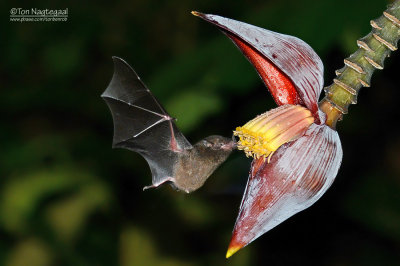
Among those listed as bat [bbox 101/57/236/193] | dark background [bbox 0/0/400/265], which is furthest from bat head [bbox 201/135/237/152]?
dark background [bbox 0/0/400/265]

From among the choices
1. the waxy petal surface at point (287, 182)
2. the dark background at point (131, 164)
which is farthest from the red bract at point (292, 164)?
the dark background at point (131, 164)

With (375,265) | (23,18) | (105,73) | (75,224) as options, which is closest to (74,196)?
(75,224)

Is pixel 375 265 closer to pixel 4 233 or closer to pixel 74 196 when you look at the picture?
pixel 74 196

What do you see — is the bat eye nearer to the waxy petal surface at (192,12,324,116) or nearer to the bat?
the bat

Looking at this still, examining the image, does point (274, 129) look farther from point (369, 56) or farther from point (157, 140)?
point (157, 140)

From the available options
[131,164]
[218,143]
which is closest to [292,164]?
[218,143]

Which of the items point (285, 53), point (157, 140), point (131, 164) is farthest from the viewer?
point (131, 164)

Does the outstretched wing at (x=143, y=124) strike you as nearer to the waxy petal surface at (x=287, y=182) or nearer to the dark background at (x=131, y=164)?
the waxy petal surface at (x=287, y=182)
